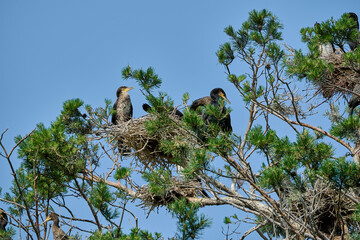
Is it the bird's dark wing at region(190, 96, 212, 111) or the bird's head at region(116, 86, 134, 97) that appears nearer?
the bird's dark wing at region(190, 96, 212, 111)

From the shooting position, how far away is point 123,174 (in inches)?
203

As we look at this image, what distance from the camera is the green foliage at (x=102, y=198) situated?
5023 millimetres

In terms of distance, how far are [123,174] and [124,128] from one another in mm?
2657

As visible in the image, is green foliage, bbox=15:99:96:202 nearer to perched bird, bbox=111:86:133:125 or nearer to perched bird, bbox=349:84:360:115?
perched bird, bbox=111:86:133:125

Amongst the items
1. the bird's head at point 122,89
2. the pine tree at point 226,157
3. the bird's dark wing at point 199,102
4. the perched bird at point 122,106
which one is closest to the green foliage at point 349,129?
the pine tree at point 226,157

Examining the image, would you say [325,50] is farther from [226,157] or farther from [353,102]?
[226,157]

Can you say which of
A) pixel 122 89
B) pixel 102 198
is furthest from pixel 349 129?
pixel 122 89

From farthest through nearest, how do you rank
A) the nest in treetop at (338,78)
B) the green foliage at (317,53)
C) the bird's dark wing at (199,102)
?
1. the bird's dark wing at (199,102)
2. the nest in treetop at (338,78)
3. the green foliage at (317,53)

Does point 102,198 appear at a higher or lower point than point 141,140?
lower

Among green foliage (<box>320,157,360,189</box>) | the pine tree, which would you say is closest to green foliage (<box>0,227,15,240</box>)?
the pine tree

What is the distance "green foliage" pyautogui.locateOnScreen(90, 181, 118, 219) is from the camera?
5.02 meters

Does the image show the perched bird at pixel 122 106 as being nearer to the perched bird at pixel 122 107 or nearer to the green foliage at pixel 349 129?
the perched bird at pixel 122 107

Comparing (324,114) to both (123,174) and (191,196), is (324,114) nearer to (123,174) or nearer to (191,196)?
(191,196)

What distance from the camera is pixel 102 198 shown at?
5027mm
